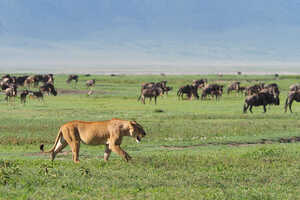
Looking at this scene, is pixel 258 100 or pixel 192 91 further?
pixel 192 91

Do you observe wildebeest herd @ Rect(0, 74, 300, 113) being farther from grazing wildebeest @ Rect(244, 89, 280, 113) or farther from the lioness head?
the lioness head

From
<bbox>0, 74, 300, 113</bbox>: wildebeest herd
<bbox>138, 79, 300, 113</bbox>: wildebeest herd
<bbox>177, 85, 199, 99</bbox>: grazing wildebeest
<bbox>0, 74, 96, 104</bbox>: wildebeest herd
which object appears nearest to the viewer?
<bbox>138, 79, 300, 113</bbox>: wildebeest herd

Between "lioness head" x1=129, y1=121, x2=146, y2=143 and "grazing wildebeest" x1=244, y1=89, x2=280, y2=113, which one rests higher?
"lioness head" x1=129, y1=121, x2=146, y2=143

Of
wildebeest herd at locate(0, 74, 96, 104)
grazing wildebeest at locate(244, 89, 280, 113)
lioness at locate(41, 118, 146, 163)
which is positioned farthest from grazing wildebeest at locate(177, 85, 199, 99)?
lioness at locate(41, 118, 146, 163)

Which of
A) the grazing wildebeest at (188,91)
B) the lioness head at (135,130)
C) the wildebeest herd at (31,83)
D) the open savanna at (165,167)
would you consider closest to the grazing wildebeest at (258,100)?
the open savanna at (165,167)

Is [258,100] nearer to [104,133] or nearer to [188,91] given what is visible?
[188,91]

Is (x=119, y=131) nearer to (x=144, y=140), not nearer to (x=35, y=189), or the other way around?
(x=35, y=189)

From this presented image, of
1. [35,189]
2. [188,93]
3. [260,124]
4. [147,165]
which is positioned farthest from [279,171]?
[188,93]

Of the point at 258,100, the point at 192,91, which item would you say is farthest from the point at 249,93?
the point at 258,100

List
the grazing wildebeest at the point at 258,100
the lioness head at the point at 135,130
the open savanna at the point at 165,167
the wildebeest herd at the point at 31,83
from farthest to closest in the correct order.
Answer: the wildebeest herd at the point at 31,83
the grazing wildebeest at the point at 258,100
the lioness head at the point at 135,130
the open savanna at the point at 165,167

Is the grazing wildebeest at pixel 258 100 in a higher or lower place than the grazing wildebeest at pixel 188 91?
higher

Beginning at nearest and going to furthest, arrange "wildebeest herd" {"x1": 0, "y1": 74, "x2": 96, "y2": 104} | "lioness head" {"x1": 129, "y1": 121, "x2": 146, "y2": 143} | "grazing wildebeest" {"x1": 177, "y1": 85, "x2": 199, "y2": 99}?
"lioness head" {"x1": 129, "y1": 121, "x2": 146, "y2": 143}
"grazing wildebeest" {"x1": 177, "y1": 85, "x2": 199, "y2": 99}
"wildebeest herd" {"x1": 0, "y1": 74, "x2": 96, "y2": 104}

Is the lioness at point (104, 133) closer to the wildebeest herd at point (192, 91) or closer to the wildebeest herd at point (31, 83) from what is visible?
the wildebeest herd at point (192, 91)

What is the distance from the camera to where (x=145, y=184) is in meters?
12.7
